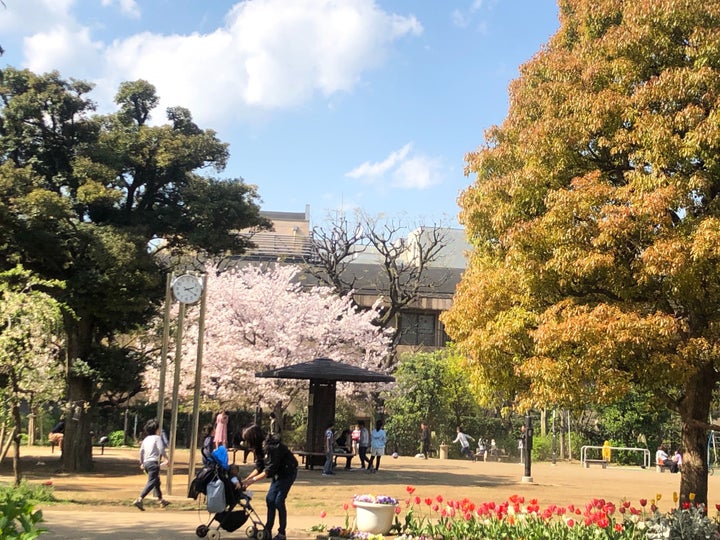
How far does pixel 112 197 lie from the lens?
2067cm

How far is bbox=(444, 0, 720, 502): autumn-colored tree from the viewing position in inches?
410

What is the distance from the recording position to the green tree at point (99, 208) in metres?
20.2

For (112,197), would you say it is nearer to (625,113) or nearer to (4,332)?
(4,332)

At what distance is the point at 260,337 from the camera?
31.7m

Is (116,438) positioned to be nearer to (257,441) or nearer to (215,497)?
(215,497)

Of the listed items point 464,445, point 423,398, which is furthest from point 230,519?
point 423,398

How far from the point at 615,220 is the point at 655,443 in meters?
28.1

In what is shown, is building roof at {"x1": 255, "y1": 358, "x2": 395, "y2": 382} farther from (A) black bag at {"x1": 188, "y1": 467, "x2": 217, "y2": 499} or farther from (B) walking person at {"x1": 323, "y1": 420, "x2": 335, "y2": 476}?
(A) black bag at {"x1": 188, "y1": 467, "x2": 217, "y2": 499}

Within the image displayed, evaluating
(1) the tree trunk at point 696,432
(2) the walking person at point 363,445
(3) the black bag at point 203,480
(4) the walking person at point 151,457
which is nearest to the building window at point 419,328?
(2) the walking person at point 363,445

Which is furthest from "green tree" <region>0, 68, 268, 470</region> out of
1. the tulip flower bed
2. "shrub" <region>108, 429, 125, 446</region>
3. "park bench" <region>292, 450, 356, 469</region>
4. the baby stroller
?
"shrub" <region>108, 429, 125, 446</region>

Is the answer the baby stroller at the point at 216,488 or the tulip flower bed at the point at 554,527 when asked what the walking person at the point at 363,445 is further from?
the baby stroller at the point at 216,488

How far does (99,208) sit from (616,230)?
15.5 meters

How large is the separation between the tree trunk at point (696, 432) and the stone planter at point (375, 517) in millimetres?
4691

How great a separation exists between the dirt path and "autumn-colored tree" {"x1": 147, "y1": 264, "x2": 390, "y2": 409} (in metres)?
3.39
